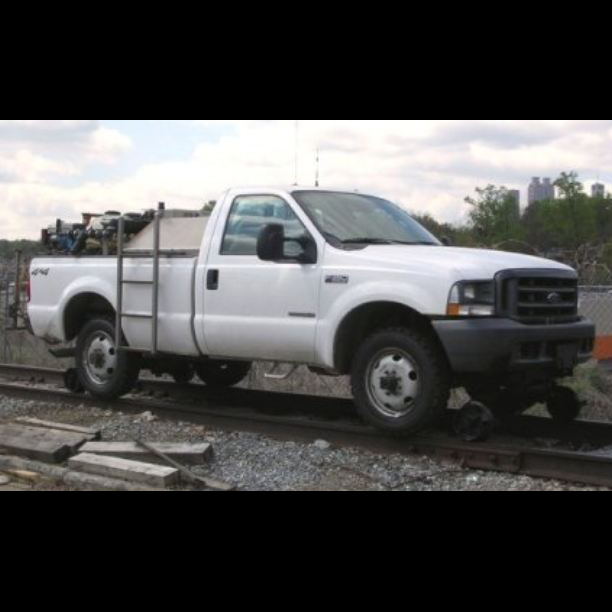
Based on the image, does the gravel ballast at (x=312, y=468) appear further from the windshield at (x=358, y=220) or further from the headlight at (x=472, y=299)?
the windshield at (x=358, y=220)

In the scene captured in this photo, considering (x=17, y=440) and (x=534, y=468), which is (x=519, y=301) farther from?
(x=17, y=440)

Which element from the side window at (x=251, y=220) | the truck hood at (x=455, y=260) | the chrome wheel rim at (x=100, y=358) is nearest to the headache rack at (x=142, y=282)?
the chrome wheel rim at (x=100, y=358)

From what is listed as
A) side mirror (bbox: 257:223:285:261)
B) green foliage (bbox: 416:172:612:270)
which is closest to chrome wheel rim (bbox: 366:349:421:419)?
side mirror (bbox: 257:223:285:261)

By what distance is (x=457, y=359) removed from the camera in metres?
6.74

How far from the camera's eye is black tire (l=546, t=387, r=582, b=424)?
7.85 metres

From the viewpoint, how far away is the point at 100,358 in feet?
32.2

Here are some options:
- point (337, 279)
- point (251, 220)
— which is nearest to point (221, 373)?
point (251, 220)

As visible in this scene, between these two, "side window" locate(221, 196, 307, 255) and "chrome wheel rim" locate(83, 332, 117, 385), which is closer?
"side window" locate(221, 196, 307, 255)

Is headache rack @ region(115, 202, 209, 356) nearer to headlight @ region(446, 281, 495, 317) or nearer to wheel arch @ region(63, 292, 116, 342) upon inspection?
wheel arch @ region(63, 292, 116, 342)

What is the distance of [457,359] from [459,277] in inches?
24.3

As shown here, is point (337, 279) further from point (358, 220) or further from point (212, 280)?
point (212, 280)

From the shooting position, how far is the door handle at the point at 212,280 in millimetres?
8326

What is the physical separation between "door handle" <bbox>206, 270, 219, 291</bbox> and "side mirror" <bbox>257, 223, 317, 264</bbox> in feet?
2.28

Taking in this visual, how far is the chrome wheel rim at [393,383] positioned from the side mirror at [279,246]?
1.08 meters
